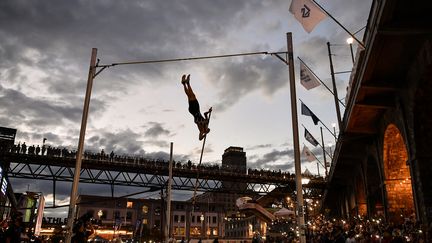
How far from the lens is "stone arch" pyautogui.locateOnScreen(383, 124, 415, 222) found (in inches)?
733

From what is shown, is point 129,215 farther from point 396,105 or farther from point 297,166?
point 297,166

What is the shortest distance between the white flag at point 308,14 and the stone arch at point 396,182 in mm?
8955

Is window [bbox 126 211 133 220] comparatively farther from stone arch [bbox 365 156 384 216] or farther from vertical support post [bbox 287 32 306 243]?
vertical support post [bbox 287 32 306 243]

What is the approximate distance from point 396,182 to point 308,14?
1085cm

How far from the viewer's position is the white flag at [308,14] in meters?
12.3

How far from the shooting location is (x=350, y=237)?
1450 cm

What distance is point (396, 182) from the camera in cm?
1880

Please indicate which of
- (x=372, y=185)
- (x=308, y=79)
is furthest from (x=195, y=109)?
(x=372, y=185)

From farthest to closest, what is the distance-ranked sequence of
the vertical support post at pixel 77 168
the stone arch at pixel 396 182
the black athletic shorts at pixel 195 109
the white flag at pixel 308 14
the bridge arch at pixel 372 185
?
1. the bridge arch at pixel 372 185
2. the stone arch at pixel 396 182
3. the black athletic shorts at pixel 195 109
4. the white flag at pixel 308 14
5. the vertical support post at pixel 77 168

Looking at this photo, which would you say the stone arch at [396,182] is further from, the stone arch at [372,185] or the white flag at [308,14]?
the white flag at [308,14]

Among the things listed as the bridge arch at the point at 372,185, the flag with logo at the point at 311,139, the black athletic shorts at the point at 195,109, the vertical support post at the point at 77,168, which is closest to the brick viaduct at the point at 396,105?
the bridge arch at the point at 372,185

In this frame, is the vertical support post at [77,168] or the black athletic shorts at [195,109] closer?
the vertical support post at [77,168]

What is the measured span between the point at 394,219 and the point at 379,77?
8.51m

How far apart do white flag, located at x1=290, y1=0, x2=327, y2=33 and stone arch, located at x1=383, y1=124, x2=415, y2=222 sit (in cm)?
895
